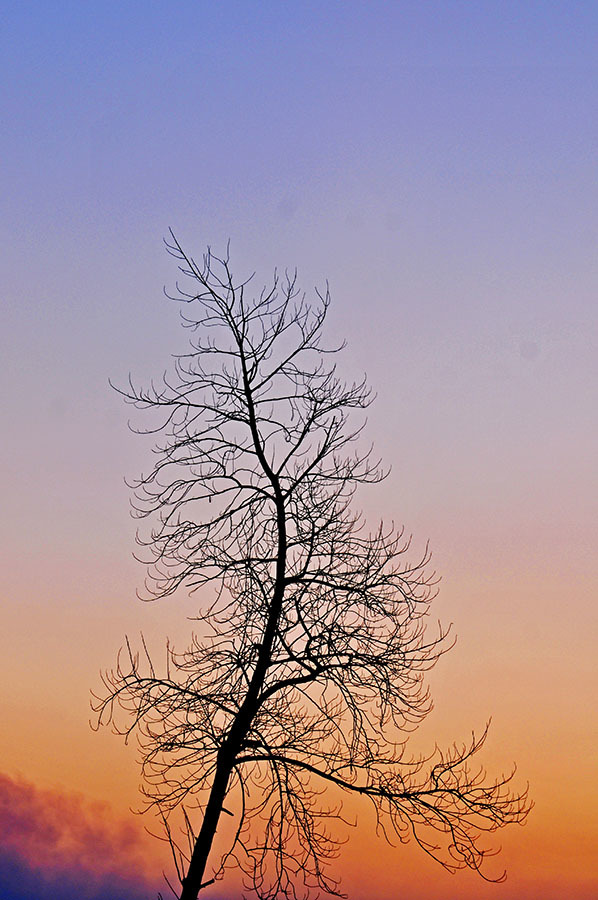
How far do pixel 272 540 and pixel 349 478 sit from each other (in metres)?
1.23

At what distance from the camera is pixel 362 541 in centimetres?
1484

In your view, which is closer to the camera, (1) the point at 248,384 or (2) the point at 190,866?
(2) the point at 190,866

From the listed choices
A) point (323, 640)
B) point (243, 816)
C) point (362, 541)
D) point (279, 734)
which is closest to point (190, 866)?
point (243, 816)

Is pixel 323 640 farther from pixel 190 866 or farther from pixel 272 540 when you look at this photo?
pixel 190 866

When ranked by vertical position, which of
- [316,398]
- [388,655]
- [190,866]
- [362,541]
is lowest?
[190,866]

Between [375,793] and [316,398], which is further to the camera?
[316,398]

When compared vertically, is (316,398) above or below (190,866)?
above

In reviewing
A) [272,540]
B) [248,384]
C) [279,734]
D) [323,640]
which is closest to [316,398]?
[248,384]

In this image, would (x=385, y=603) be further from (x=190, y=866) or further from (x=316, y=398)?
(x=190, y=866)

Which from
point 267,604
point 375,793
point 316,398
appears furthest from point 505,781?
point 316,398

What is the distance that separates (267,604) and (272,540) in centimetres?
78

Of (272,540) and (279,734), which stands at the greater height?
(272,540)

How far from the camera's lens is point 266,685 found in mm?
14539

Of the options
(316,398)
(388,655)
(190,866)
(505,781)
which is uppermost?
(316,398)
